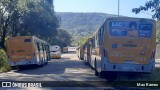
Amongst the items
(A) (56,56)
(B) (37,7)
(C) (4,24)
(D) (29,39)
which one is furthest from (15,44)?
(A) (56,56)

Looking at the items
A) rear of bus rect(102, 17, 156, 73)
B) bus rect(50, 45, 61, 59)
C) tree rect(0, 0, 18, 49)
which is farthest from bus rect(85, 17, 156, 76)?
bus rect(50, 45, 61, 59)

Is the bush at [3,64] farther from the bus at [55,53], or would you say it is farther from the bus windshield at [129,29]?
the bus at [55,53]

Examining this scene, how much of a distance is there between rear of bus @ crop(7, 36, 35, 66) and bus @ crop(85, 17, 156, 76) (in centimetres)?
1415

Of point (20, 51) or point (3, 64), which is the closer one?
point (20, 51)

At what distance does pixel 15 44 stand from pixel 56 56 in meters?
38.3

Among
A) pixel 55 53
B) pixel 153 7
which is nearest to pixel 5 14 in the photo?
pixel 55 53

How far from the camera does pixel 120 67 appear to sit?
1680 centimetres

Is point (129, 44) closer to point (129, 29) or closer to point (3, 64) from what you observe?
point (129, 29)

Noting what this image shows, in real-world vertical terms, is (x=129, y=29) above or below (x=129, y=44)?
above

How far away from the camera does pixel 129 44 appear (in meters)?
16.8

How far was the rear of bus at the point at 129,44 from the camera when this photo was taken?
16750 mm

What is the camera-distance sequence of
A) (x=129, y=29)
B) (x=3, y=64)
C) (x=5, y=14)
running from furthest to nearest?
(x=5, y=14) → (x=3, y=64) → (x=129, y=29)

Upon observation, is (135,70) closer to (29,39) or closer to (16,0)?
(29,39)

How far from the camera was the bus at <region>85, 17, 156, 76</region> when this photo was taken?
16750 mm
